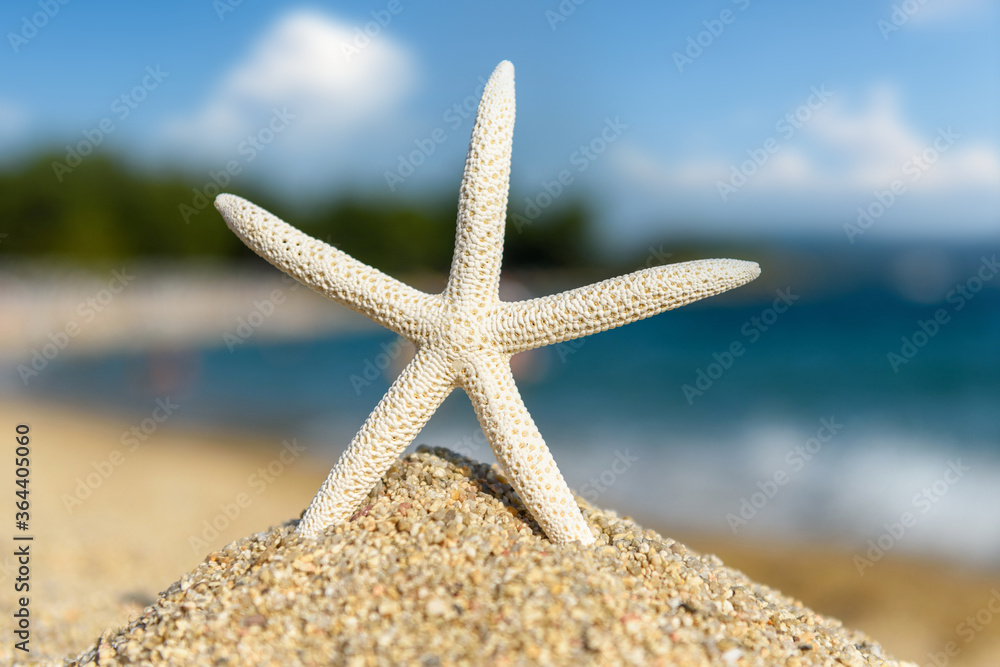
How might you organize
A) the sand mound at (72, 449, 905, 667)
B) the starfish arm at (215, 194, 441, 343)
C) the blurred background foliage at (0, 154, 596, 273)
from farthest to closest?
the blurred background foliage at (0, 154, 596, 273) → the starfish arm at (215, 194, 441, 343) → the sand mound at (72, 449, 905, 667)

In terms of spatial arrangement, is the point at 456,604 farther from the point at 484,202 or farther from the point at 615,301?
the point at 484,202

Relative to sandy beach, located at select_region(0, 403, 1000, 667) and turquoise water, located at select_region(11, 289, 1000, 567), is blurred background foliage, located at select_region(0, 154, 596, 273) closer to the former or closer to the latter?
turquoise water, located at select_region(11, 289, 1000, 567)

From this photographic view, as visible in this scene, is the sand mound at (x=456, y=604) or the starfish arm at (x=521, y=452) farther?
the starfish arm at (x=521, y=452)

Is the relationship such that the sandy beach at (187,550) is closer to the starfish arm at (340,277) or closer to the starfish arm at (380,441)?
the starfish arm at (380,441)

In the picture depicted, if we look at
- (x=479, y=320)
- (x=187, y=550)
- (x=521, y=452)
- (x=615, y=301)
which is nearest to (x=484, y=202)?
(x=479, y=320)

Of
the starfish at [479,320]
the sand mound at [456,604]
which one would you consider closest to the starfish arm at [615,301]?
the starfish at [479,320]

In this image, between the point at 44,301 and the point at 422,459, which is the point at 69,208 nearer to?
the point at 44,301

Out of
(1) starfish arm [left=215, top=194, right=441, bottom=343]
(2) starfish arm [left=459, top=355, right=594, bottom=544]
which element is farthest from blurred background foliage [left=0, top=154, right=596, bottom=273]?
(2) starfish arm [left=459, top=355, right=594, bottom=544]
